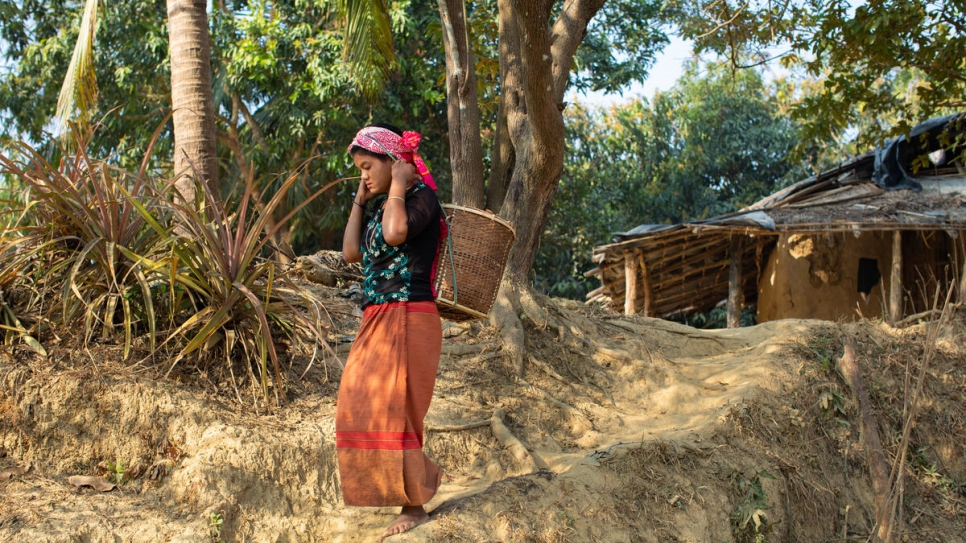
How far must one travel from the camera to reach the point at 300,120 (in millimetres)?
12031

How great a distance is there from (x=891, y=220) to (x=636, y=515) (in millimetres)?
7207

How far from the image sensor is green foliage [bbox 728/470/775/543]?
15.7 feet

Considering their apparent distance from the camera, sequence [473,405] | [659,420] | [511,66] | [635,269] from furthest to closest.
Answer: [635,269] → [511,66] → [659,420] → [473,405]

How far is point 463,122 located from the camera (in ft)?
20.3

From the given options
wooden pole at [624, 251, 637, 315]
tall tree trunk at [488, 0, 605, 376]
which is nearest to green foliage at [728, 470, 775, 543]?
tall tree trunk at [488, 0, 605, 376]

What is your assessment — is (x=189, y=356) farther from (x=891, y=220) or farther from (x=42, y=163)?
(x=891, y=220)

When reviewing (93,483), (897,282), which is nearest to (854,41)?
(897,282)

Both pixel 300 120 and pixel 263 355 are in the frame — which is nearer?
pixel 263 355

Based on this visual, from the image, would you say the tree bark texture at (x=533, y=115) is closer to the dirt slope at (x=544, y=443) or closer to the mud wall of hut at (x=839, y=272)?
the dirt slope at (x=544, y=443)

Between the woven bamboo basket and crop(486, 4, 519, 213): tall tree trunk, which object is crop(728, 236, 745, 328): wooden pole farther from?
the woven bamboo basket

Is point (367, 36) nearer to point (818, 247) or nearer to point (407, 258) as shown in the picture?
point (407, 258)

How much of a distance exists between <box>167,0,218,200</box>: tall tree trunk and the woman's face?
2.50 meters

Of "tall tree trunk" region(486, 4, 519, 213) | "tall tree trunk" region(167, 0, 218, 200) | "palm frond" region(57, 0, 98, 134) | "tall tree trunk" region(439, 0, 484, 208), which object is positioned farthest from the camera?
"tall tree trunk" region(486, 4, 519, 213)

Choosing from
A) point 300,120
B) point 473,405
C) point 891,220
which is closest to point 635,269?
point 891,220
